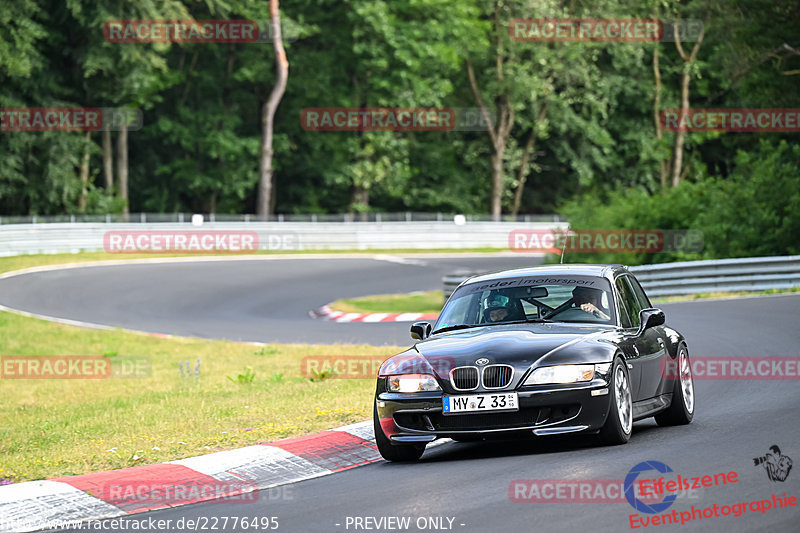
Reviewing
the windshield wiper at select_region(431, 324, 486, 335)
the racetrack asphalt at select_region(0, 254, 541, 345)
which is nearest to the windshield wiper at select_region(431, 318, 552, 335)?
the windshield wiper at select_region(431, 324, 486, 335)

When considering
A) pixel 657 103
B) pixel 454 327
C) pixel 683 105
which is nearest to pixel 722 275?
pixel 454 327

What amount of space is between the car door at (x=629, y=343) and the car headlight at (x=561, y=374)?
2.29 feet

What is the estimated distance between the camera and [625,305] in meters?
10.1

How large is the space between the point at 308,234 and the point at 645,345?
128 feet

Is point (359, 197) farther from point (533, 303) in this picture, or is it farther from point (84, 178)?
point (533, 303)

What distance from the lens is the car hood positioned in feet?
27.9

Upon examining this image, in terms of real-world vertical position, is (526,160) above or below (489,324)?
above

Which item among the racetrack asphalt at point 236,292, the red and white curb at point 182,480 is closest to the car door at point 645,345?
the red and white curb at point 182,480

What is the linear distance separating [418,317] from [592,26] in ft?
124

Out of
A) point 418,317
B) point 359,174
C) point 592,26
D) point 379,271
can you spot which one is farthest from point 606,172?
point 418,317

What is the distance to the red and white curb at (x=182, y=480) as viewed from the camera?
24.3 ft

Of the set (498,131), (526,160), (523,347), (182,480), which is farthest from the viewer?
(526,160)

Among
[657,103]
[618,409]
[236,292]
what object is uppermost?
[657,103]

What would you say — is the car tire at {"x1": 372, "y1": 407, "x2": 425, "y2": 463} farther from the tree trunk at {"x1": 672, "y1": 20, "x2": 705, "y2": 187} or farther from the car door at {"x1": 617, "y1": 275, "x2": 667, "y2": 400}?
the tree trunk at {"x1": 672, "y1": 20, "x2": 705, "y2": 187}
